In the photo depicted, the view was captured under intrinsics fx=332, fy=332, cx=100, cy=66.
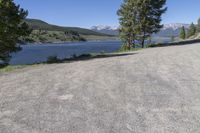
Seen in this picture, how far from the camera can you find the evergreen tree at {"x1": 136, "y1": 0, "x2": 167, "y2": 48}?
158ft

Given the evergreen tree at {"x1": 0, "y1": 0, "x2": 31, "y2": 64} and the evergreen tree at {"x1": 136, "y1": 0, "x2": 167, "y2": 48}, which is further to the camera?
the evergreen tree at {"x1": 136, "y1": 0, "x2": 167, "y2": 48}

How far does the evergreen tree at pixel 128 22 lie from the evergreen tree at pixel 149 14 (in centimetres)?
106

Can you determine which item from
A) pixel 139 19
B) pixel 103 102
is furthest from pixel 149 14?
pixel 103 102

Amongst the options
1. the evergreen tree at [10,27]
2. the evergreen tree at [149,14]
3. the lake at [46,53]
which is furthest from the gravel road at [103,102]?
the evergreen tree at [149,14]

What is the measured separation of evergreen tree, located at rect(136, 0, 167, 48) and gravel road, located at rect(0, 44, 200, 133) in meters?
34.0

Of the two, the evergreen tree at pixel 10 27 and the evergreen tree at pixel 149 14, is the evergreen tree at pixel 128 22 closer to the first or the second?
the evergreen tree at pixel 149 14

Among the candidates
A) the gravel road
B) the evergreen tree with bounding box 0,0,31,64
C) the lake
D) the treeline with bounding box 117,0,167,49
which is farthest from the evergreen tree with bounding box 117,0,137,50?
the gravel road

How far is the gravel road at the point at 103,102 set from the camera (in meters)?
7.52

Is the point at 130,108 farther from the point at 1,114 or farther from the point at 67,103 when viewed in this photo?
the point at 1,114

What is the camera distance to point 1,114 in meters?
8.77

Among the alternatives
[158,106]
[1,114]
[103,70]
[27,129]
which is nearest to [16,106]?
[1,114]

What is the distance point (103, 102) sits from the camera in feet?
31.9

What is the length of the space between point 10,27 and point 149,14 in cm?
2867

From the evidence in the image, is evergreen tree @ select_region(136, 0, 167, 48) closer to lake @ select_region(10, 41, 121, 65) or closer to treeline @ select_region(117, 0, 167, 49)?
treeline @ select_region(117, 0, 167, 49)
